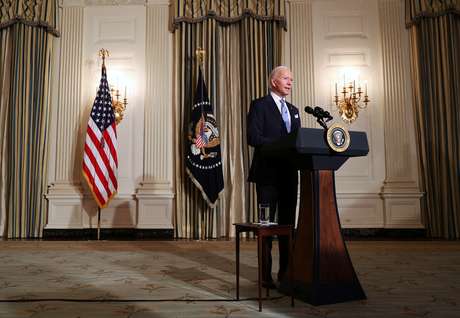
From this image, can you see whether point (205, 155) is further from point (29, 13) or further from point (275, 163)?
point (29, 13)

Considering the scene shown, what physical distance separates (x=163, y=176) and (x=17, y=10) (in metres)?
3.42

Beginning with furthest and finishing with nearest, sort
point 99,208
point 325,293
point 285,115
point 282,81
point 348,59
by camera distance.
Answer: point 348,59
point 99,208
point 285,115
point 282,81
point 325,293

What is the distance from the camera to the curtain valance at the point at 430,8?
5902mm

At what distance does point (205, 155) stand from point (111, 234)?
1848mm

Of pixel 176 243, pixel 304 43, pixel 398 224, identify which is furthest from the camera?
pixel 304 43

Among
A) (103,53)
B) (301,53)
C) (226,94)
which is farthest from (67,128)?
(301,53)

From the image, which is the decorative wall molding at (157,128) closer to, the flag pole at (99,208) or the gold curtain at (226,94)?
the gold curtain at (226,94)

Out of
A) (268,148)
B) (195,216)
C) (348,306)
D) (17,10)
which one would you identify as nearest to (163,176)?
(195,216)

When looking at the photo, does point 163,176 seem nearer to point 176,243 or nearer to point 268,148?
point 176,243

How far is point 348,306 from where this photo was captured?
6.98 ft

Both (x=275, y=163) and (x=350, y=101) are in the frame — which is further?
(x=350, y=101)

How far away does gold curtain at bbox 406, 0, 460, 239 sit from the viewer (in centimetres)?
570

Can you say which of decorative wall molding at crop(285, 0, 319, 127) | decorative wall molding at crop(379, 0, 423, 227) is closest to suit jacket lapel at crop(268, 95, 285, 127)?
decorative wall molding at crop(285, 0, 319, 127)

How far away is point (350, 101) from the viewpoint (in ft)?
19.4
